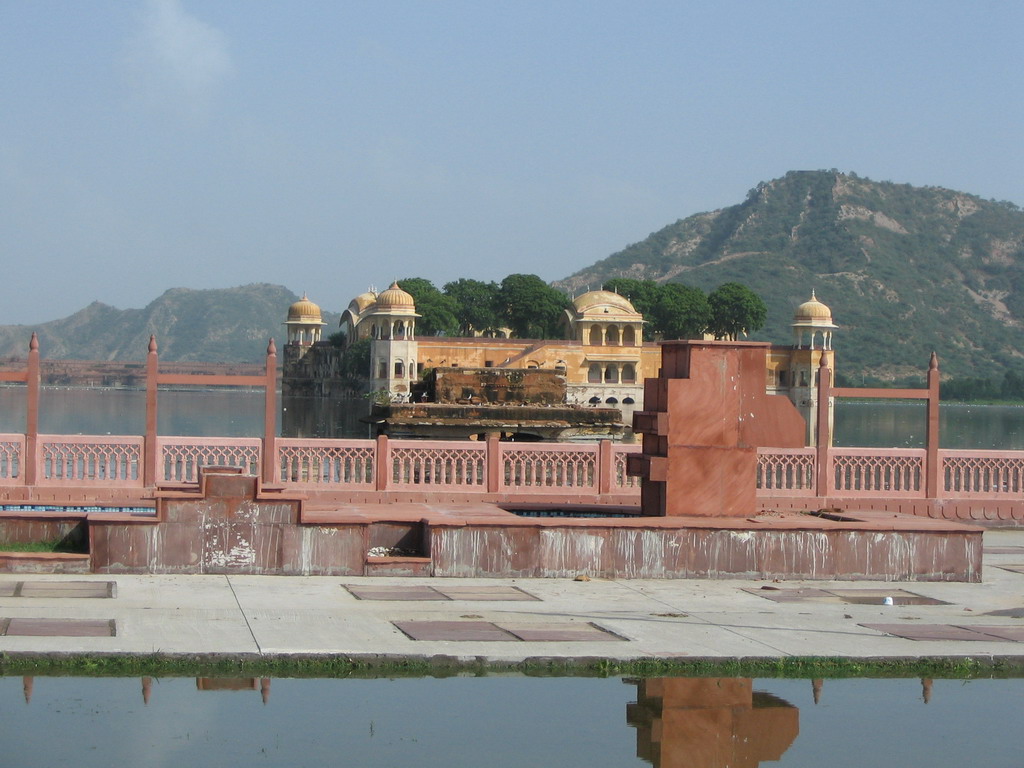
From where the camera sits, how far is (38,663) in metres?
6.79

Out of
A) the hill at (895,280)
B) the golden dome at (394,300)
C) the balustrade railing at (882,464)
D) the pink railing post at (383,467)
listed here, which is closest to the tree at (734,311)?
the golden dome at (394,300)

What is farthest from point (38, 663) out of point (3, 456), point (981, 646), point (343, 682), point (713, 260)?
point (713, 260)

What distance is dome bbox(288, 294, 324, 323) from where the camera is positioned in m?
114

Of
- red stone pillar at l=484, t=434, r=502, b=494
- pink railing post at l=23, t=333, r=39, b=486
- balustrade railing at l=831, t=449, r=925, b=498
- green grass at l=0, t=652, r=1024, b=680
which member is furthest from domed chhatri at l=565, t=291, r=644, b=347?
green grass at l=0, t=652, r=1024, b=680

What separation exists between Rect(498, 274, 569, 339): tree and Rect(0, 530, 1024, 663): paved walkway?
8590 cm

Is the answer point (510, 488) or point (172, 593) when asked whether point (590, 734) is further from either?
point (510, 488)

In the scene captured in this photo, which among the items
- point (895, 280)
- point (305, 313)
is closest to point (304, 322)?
point (305, 313)

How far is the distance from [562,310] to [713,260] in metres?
102

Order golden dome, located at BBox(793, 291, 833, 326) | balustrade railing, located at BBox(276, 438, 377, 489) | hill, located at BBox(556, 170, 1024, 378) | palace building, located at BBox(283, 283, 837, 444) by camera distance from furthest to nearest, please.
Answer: hill, located at BBox(556, 170, 1024, 378) → golden dome, located at BBox(793, 291, 833, 326) → palace building, located at BBox(283, 283, 837, 444) → balustrade railing, located at BBox(276, 438, 377, 489)

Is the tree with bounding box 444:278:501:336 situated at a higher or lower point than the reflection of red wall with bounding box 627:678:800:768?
higher

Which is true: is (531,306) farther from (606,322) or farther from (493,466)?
(493,466)

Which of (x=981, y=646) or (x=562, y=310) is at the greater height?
(x=562, y=310)

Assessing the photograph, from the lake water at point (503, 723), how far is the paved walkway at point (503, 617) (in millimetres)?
382

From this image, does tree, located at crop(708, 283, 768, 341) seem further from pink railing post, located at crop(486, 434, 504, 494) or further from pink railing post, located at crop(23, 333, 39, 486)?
pink railing post, located at crop(23, 333, 39, 486)
